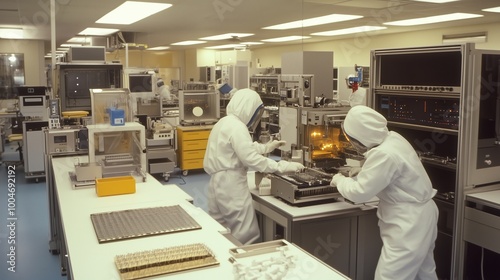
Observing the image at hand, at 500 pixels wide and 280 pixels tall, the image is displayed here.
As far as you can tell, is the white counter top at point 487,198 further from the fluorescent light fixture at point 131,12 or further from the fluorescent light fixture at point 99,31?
the fluorescent light fixture at point 99,31

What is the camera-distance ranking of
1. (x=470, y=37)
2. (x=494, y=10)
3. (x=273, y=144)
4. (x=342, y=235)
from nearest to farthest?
(x=342, y=235), (x=273, y=144), (x=494, y=10), (x=470, y=37)

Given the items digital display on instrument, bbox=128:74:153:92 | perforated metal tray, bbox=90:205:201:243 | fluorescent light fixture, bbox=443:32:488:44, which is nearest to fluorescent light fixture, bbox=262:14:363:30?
fluorescent light fixture, bbox=443:32:488:44

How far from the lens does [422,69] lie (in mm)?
3180

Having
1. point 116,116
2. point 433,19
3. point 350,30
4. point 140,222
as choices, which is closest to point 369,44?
point 350,30

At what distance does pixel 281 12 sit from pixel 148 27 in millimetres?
3212

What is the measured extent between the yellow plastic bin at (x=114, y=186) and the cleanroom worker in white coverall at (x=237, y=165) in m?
0.67

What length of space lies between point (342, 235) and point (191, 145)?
14.1ft

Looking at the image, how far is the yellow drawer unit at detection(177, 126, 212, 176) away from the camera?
6812 millimetres

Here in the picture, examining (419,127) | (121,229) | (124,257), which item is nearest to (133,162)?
(121,229)

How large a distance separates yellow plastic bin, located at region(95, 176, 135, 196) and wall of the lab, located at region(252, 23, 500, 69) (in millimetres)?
5633

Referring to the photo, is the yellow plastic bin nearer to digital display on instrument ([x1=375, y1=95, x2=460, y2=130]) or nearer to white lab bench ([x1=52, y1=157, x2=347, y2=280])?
white lab bench ([x1=52, y1=157, x2=347, y2=280])

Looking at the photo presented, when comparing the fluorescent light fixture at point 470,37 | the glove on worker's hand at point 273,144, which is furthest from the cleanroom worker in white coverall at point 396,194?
the fluorescent light fixture at point 470,37

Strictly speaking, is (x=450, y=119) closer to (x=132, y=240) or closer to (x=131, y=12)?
(x=132, y=240)

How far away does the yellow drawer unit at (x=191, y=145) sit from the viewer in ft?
22.4
